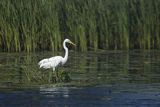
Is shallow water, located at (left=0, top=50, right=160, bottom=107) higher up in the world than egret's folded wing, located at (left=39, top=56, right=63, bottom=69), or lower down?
lower down

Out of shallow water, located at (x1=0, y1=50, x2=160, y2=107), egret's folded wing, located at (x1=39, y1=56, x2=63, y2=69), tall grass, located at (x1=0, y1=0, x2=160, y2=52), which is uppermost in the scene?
tall grass, located at (x1=0, y1=0, x2=160, y2=52)

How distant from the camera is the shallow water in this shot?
11531 mm

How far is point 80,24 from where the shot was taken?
22141 millimetres

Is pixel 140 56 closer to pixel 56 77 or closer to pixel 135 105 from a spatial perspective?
pixel 56 77

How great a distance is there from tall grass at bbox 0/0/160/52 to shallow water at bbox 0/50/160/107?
2.98 feet

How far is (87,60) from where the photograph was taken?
19.9m

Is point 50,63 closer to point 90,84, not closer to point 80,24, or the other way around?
point 90,84

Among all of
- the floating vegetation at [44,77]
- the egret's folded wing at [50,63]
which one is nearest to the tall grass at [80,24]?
the egret's folded wing at [50,63]

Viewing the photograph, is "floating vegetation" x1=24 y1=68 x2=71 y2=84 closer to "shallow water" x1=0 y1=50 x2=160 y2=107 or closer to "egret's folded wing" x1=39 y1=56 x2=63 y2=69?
"shallow water" x1=0 y1=50 x2=160 y2=107

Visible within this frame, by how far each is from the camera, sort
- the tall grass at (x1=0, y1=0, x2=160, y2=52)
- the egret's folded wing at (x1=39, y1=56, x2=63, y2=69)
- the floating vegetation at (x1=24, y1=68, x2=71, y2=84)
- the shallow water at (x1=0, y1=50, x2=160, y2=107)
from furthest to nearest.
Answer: the tall grass at (x1=0, y1=0, x2=160, y2=52)
the egret's folded wing at (x1=39, y1=56, x2=63, y2=69)
the floating vegetation at (x1=24, y1=68, x2=71, y2=84)
the shallow water at (x1=0, y1=50, x2=160, y2=107)

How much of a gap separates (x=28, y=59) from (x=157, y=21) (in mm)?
5873

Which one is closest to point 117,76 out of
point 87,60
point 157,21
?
point 87,60

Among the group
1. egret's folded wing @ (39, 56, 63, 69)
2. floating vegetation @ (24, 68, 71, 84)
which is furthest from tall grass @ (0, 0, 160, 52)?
floating vegetation @ (24, 68, 71, 84)

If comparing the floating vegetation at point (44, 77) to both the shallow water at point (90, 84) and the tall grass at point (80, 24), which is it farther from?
the tall grass at point (80, 24)
